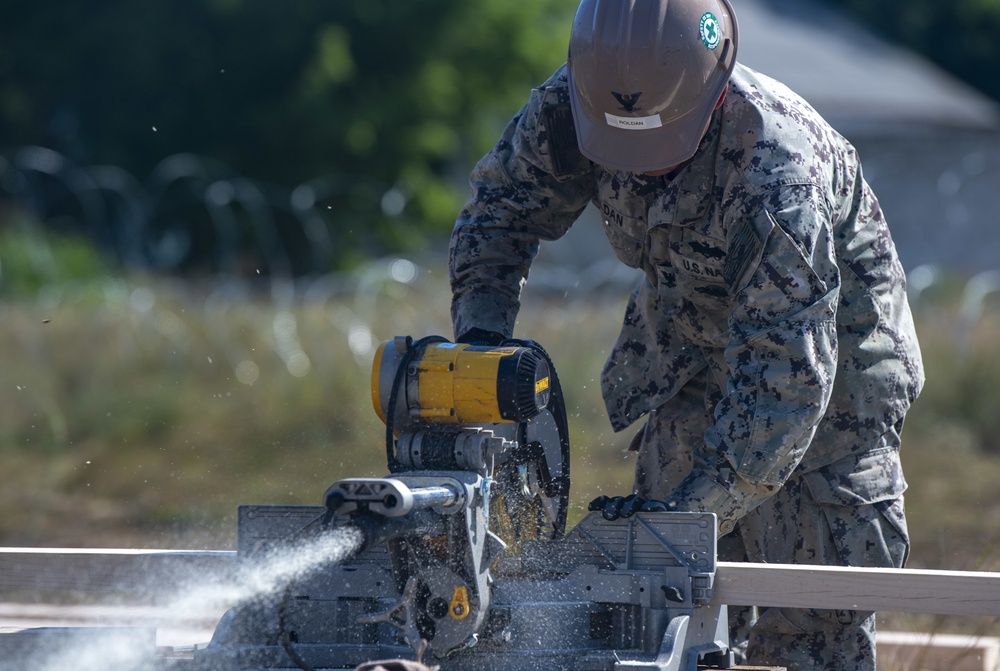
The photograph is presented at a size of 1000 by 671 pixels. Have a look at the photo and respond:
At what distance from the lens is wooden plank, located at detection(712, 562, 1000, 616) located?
9.34 feet

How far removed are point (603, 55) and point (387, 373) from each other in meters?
0.92

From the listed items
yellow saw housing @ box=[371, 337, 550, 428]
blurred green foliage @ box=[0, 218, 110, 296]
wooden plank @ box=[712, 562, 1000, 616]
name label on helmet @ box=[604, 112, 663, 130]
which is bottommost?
blurred green foliage @ box=[0, 218, 110, 296]

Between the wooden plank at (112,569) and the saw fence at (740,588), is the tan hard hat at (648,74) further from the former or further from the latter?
the wooden plank at (112,569)

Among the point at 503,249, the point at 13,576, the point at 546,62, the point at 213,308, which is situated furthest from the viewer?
the point at 546,62

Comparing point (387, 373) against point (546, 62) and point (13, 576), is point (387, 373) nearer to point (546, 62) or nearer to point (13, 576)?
point (13, 576)

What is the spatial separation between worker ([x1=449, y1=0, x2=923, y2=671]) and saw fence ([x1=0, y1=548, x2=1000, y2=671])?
0.78ft

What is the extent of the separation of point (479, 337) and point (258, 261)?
44.6 ft

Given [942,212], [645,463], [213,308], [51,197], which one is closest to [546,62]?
[942,212]

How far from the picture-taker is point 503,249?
3.77 meters

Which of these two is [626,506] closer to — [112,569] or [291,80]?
[112,569]

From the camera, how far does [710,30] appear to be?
3.19 meters

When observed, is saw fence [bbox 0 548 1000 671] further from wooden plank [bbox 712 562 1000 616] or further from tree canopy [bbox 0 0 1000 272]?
tree canopy [bbox 0 0 1000 272]

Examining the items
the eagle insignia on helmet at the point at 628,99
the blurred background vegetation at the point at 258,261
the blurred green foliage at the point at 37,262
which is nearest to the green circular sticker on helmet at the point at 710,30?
the eagle insignia on helmet at the point at 628,99

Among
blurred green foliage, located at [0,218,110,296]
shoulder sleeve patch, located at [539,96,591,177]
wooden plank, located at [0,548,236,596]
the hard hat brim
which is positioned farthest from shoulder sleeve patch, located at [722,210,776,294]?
blurred green foliage, located at [0,218,110,296]
